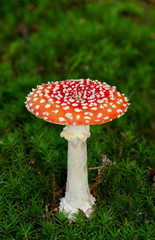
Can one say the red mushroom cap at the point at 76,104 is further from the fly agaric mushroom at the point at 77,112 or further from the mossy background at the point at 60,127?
the mossy background at the point at 60,127

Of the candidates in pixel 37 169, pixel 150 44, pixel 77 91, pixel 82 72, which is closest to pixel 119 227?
pixel 37 169

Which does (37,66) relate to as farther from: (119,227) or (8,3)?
(119,227)

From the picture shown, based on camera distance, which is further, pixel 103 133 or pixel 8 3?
pixel 8 3

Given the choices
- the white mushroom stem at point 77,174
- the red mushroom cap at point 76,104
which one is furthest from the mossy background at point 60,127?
the red mushroom cap at point 76,104

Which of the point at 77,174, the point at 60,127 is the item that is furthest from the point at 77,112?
the point at 60,127

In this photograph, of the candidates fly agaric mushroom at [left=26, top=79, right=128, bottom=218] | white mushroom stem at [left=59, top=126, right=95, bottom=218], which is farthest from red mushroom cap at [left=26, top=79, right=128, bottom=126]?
white mushroom stem at [left=59, top=126, right=95, bottom=218]

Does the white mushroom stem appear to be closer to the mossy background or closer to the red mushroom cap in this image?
the mossy background

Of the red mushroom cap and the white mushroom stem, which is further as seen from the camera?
the white mushroom stem

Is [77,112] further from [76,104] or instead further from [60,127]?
[60,127]
